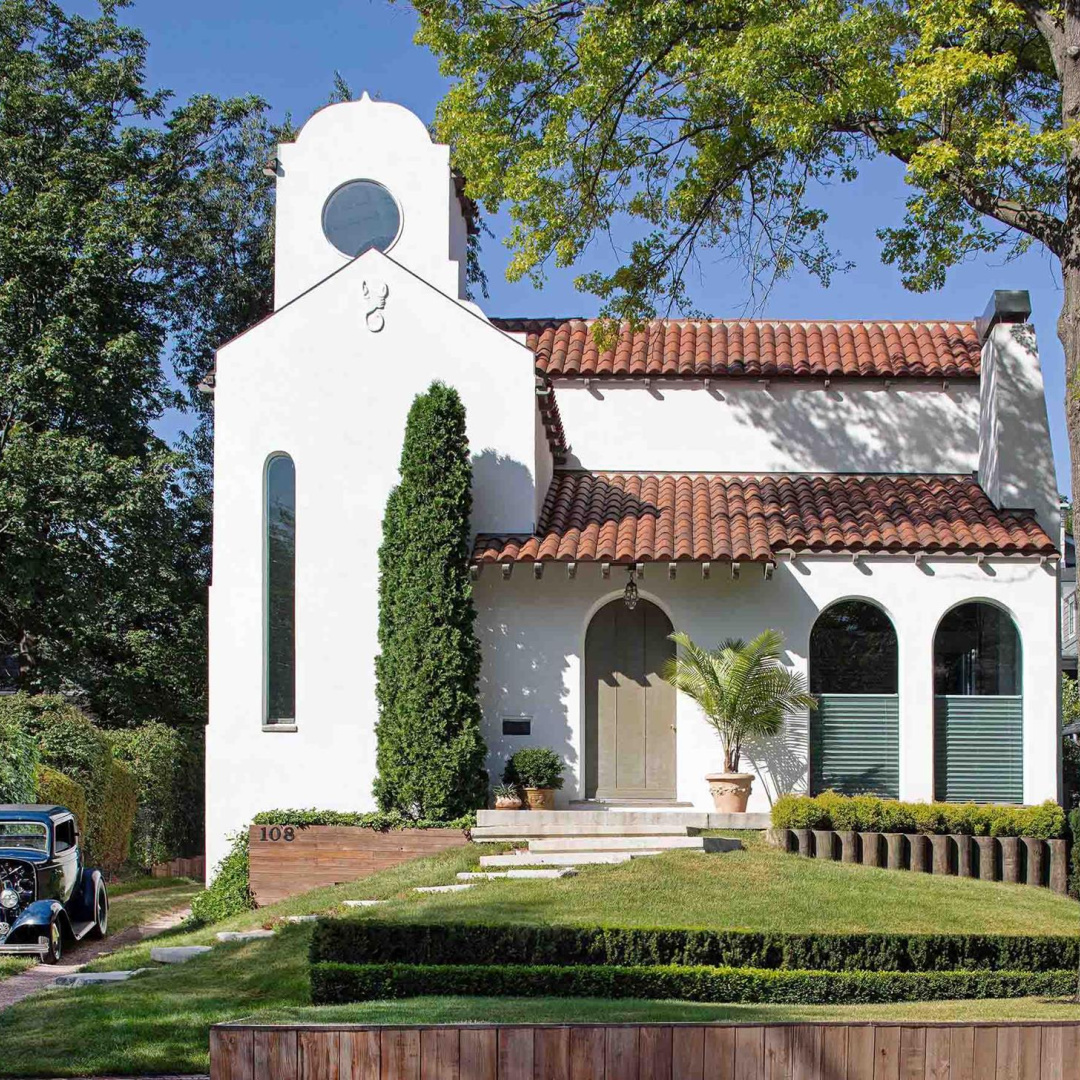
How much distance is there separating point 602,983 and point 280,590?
1090 centimetres

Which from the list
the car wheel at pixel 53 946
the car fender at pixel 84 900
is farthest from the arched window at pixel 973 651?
the car wheel at pixel 53 946

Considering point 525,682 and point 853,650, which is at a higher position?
point 853,650

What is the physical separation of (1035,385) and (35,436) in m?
20.4

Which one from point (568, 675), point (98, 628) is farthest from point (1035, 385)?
point (98, 628)

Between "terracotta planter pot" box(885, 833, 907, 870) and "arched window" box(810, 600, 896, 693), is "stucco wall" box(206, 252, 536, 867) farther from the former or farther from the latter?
"terracotta planter pot" box(885, 833, 907, 870)

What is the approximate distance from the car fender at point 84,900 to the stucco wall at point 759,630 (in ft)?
19.7

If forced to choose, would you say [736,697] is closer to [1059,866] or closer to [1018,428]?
[1059,866]

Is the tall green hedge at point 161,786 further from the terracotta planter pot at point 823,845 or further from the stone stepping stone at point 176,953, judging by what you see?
the terracotta planter pot at point 823,845

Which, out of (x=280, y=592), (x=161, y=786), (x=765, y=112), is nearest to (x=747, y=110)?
(x=765, y=112)

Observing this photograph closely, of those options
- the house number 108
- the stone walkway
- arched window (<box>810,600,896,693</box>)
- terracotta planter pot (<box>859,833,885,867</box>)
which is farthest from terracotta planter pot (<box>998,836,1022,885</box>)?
the stone walkway

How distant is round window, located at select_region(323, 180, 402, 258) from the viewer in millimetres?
23047

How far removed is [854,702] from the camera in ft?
68.1

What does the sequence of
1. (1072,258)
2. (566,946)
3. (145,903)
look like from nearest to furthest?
(566,946) < (1072,258) < (145,903)

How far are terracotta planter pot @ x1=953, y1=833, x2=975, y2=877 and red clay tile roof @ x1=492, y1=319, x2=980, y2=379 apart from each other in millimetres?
8978
